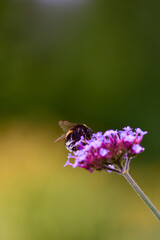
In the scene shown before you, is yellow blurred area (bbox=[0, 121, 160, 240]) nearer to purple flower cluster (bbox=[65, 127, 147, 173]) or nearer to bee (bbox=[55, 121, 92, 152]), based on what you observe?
bee (bbox=[55, 121, 92, 152])

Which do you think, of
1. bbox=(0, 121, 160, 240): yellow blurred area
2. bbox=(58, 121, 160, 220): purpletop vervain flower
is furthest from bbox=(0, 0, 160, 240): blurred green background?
bbox=(58, 121, 160, 220): purpletop vervain flower

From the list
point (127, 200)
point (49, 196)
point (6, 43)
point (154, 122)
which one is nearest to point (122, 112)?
Answer: point (154, 122)

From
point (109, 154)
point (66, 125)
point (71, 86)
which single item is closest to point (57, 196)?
point (71, 86)

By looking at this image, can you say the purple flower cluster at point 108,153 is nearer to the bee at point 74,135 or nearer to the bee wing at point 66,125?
the bee at point 74,135

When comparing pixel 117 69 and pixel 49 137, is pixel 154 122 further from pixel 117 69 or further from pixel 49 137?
pixel 49 137

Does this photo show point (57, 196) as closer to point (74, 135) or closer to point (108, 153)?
point (74, 135)
